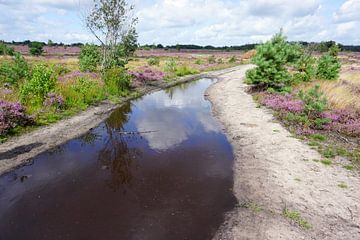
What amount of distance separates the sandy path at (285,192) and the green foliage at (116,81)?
1360 centimetres

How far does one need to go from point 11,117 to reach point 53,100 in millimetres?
3987

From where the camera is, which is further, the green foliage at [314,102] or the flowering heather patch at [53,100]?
the flowering heather patch at [53,100]

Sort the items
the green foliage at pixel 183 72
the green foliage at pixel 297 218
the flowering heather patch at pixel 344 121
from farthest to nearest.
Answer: the green foliage at pixel 183 72 → the flowering heather patch at pixel 344 121 → the green foliage at pixel 297 218

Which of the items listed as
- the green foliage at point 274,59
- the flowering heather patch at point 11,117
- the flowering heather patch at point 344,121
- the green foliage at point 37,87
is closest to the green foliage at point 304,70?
the green foliage at point 274,59

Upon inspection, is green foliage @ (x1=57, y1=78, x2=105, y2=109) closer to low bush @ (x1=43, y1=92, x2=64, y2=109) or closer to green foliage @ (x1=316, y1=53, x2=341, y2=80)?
low bush @ (x1=43, y1=92, x2=64, y2=109)

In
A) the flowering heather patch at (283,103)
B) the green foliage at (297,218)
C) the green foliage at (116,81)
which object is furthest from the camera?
the green foliage at (116,81)

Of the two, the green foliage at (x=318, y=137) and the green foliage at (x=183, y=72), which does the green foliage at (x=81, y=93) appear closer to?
the green foliage at (x=318, y=137)

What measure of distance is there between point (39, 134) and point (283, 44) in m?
20.9

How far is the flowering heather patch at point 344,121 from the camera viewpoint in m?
13.8

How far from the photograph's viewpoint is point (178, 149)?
12273 millimetres

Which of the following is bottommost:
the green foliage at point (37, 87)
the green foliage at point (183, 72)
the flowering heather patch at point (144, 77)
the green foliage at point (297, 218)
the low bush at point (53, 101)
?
the green foliage at point (183, 72)

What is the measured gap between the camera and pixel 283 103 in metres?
19.2

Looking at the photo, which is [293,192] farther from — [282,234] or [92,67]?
[92,67]

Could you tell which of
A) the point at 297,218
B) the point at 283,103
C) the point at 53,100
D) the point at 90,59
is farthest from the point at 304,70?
the point at 297,218
